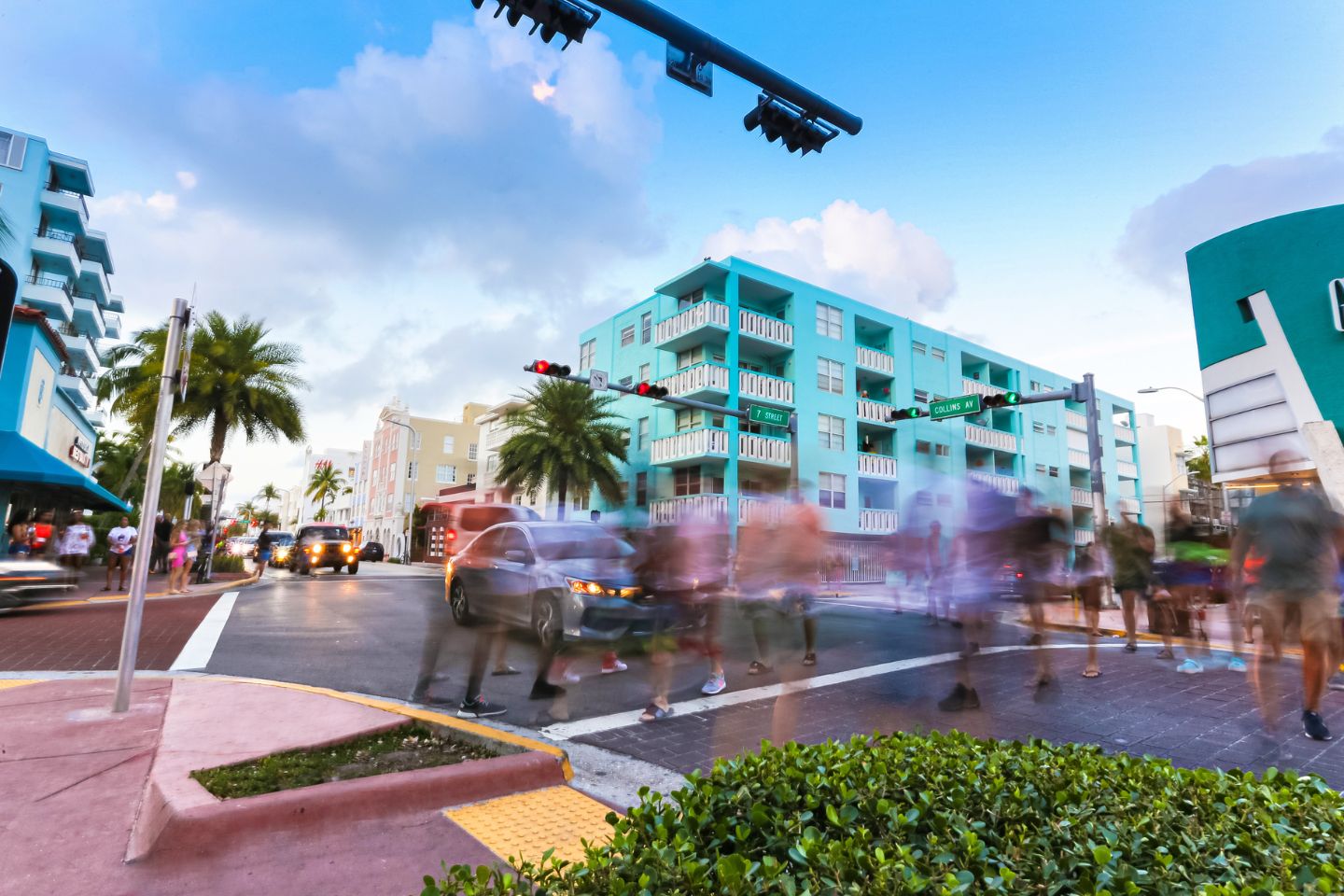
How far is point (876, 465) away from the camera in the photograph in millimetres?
32938

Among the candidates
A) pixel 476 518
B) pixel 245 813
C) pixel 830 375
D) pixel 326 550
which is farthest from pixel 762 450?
pixel 245 813

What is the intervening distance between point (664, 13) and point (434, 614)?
621cm

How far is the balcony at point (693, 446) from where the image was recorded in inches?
1112

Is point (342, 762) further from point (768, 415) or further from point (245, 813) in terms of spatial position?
point (768, 415)

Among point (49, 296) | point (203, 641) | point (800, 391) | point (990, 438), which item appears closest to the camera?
point (203, 641)

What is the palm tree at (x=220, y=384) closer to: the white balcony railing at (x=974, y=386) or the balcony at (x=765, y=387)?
the balcony at (x=765, y=387)

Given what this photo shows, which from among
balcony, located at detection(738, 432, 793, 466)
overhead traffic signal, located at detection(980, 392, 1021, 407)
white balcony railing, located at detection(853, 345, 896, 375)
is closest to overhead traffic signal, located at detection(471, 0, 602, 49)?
overhead traffic signal, located at detection(980, 392, 1021, 407)

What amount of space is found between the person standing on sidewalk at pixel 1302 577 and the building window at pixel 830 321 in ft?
Result: 91.8

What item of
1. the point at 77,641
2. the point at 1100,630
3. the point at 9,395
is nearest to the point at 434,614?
the point at 77,641

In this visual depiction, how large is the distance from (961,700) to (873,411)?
28.7 m

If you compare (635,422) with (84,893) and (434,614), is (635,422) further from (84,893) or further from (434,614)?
(84,893)

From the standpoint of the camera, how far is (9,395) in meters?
17.2

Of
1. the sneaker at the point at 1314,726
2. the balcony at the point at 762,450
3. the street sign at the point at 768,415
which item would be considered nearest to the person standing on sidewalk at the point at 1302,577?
the sneaker at the point at 1314,726

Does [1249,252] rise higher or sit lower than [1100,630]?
higher
